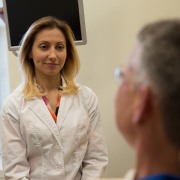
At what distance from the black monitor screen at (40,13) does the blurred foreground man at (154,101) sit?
1273 millimetres

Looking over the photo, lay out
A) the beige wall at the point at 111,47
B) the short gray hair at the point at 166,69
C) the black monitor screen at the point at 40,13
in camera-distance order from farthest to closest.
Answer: the beige wall at the point at 111,47, the black monitor screen at the point at 40,13, the short gray hair at the point at 166,69

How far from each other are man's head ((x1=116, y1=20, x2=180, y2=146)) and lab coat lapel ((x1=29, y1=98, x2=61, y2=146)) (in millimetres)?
963

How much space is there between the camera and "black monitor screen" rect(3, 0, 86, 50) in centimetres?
206

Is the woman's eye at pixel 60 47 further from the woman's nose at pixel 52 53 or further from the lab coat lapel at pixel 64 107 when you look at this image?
the lab coat lapel at pixel 64 107

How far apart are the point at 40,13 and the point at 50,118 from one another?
2.38ft

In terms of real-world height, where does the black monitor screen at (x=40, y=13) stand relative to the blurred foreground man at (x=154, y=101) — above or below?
above

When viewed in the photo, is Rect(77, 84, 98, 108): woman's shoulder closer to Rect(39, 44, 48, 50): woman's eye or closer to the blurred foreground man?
Rect(39, 44, 48, 50): woman's eye

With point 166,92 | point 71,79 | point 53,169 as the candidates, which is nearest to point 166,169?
point 166,92

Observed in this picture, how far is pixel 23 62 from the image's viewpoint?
1.86 meters

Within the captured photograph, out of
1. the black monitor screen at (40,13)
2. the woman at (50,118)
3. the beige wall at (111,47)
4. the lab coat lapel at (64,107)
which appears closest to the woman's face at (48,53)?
the woman at (50,118)

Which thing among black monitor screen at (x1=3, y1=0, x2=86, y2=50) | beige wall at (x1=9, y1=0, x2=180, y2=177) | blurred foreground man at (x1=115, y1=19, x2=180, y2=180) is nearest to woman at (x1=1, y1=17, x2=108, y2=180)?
black monitor screen at (x1=3, y1=0, x2=86, y2=50)

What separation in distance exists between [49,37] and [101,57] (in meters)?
0.65

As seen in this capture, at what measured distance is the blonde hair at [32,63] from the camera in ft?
5.95

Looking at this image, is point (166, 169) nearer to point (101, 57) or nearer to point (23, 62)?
point (23, 62)
